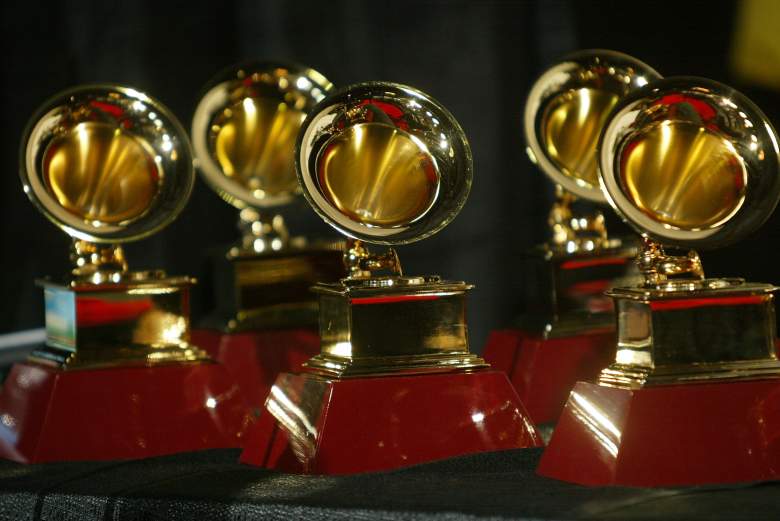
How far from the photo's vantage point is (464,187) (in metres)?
1.21

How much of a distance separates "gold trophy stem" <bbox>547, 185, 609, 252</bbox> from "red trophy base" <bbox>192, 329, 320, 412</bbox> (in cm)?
30

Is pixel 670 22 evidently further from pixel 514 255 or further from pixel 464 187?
pixel 464 187

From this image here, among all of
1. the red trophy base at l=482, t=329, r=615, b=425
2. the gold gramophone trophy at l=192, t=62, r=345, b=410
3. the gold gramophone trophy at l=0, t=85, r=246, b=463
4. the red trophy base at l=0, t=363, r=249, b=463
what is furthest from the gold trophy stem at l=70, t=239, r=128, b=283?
the red trophy base at l=482, t=329, r=615, b=425

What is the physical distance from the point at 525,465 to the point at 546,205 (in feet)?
2.38

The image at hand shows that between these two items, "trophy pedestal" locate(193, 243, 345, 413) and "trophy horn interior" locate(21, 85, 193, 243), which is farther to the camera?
"trophy pedestal" locate(193, 243, 345, 413)

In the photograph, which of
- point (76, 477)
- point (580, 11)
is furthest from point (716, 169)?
point (580, 11)

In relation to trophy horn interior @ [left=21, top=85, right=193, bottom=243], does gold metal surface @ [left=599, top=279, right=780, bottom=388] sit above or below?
below

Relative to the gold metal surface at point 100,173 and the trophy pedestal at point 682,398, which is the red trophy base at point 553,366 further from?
the gold metal surface at point 100,173

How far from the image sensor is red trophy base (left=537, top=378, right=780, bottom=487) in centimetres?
105

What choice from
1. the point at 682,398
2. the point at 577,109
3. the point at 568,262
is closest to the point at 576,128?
the point at 577,109

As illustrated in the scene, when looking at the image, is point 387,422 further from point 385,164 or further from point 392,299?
point 385,164

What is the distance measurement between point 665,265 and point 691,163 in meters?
0.09

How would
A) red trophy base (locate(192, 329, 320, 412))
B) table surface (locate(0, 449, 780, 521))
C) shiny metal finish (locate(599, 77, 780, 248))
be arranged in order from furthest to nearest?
red trophy base (locate(192, 329, 320, 412))
shiny metal finish (locate(599, 77, 780, 248))
table surface (locate(0, 449, 780, 521))

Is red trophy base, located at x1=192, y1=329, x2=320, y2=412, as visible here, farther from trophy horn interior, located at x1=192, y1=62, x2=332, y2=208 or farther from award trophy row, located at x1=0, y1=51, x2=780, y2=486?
trophy horn interior, located at x1=192, y1=62, x2=332, y2=208
